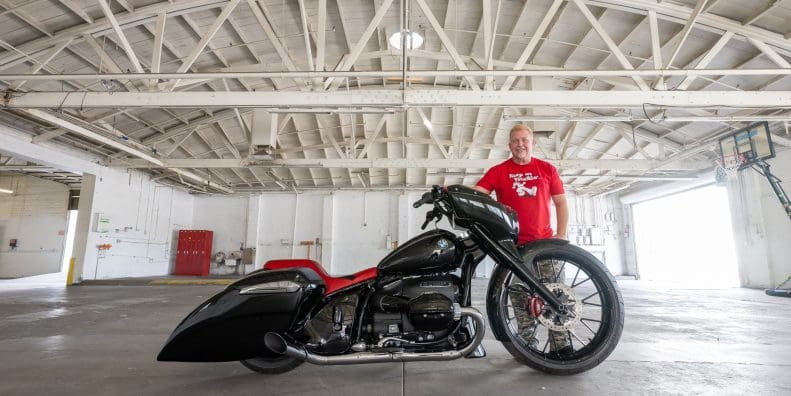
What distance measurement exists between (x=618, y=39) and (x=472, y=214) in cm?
688

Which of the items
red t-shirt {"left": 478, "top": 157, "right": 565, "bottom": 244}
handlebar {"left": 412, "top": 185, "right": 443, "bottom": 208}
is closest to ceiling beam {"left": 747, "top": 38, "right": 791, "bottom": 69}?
red t-shirt {"left": 478, "top": 157, "right": 565, "bottom": 244}

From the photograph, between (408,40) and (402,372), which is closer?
(402,372)

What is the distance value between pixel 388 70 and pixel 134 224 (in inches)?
453

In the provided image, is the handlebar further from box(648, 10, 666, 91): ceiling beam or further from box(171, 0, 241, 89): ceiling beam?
box(648, 10, 666, 91): ceiling beam

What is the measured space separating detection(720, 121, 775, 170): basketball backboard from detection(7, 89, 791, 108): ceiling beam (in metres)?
3.08

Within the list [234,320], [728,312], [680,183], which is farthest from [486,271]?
[234,320]

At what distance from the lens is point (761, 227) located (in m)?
9.07

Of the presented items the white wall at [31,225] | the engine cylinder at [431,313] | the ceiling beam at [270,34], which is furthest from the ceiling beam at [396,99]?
the white wall at [31,225]

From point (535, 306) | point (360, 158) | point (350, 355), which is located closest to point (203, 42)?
point (360, 158)

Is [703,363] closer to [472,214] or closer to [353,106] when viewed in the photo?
[472,214]

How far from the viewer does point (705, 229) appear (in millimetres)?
11484

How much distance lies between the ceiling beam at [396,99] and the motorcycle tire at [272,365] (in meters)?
4.06

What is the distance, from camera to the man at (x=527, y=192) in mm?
2148

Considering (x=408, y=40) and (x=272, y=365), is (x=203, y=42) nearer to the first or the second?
(x=408, y=40)
